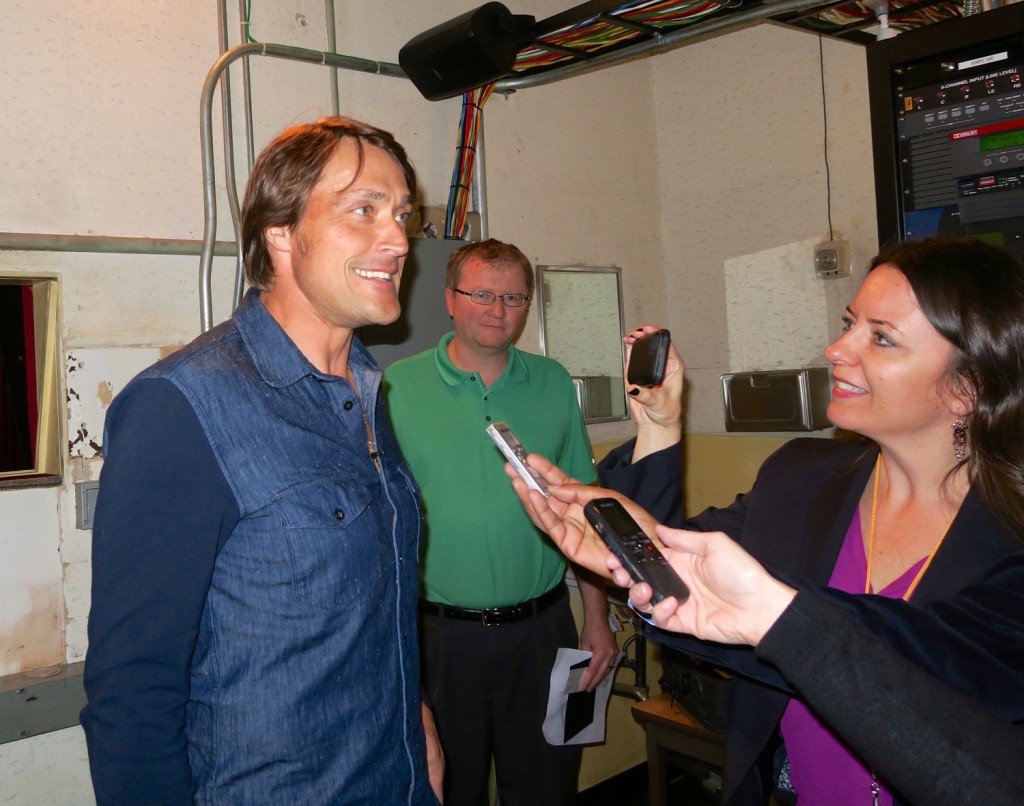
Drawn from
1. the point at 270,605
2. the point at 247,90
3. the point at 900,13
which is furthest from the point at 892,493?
the point at 247,90

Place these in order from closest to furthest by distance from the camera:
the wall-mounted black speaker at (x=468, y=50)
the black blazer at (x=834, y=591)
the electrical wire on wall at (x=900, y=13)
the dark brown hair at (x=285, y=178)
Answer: the black blazer at (x=834, y=591) < the dark brown hair at (x=285, y=178) < the electrical wire on wall at (x=900, y=13) < the wall-mounted black speaker at (x=468, y=50)

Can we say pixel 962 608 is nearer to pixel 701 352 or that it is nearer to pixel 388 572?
pixel 388 572

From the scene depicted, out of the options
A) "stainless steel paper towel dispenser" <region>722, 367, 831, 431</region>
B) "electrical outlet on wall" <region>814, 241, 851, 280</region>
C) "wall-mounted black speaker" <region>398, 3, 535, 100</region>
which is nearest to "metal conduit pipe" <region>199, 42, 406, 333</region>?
"wall-mounted black speaker" <region>398, 3, 535, 100</region>

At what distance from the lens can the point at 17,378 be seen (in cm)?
212

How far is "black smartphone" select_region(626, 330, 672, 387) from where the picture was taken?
150 cm

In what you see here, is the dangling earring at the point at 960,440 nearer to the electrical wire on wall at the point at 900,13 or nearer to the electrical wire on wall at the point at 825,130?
the electrical wire on wall at the point at 900,13

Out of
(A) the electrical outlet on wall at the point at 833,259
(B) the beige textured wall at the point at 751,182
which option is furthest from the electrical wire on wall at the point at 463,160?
(A) the electrical outlet on wall at the point at 833,259

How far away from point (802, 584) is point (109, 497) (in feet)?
2.93

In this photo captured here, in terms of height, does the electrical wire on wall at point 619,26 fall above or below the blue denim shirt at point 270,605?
above

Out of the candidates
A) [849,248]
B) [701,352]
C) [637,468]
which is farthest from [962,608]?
[701,352]

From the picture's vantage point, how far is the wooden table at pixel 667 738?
257cm

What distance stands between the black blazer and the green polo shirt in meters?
0.75

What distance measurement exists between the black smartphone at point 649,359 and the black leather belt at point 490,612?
1.07m

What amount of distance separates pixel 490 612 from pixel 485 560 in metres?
0.16
